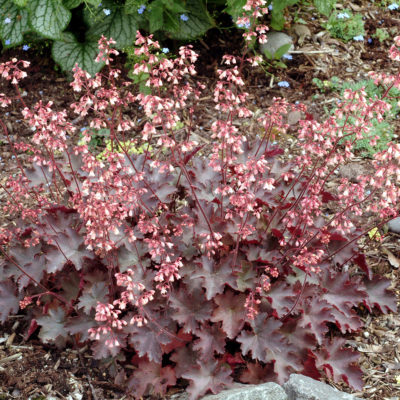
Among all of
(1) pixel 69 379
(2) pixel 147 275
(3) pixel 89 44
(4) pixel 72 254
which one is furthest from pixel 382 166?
(3) pixel 89 44

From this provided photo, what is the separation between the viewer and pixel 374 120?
4363 mm

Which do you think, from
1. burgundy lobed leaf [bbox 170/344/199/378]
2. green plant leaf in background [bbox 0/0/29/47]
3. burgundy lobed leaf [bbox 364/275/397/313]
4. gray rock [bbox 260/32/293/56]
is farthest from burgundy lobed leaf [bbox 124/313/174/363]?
gray rock [bbox 260/32/293/56]

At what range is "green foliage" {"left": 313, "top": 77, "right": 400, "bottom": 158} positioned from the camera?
13.5 ft

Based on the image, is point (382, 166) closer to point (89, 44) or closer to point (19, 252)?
point (19, 252)

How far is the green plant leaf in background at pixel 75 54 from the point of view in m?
4.37

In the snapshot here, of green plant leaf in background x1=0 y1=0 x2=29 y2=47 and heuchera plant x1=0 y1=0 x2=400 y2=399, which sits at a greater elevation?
green plant leaf in background x1=0 y1=0 x2=29 y2=47

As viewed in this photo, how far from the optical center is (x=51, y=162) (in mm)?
2561

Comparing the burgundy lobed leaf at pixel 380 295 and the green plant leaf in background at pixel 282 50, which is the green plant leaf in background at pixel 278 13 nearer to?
the green plant leaf in background at pixel 282 50

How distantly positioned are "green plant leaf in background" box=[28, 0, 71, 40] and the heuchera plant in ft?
5.97

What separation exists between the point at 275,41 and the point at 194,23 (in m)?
0.86

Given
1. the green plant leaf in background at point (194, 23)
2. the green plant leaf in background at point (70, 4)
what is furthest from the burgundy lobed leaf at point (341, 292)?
the green plant leaf in background at point (70, 4)

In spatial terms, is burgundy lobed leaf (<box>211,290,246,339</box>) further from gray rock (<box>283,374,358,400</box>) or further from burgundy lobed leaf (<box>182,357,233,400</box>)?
gray rock (<box>283,374,358,400</box>)

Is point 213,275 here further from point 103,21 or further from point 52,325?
point 103,21

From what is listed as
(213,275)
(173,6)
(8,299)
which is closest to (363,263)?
(213,275)
